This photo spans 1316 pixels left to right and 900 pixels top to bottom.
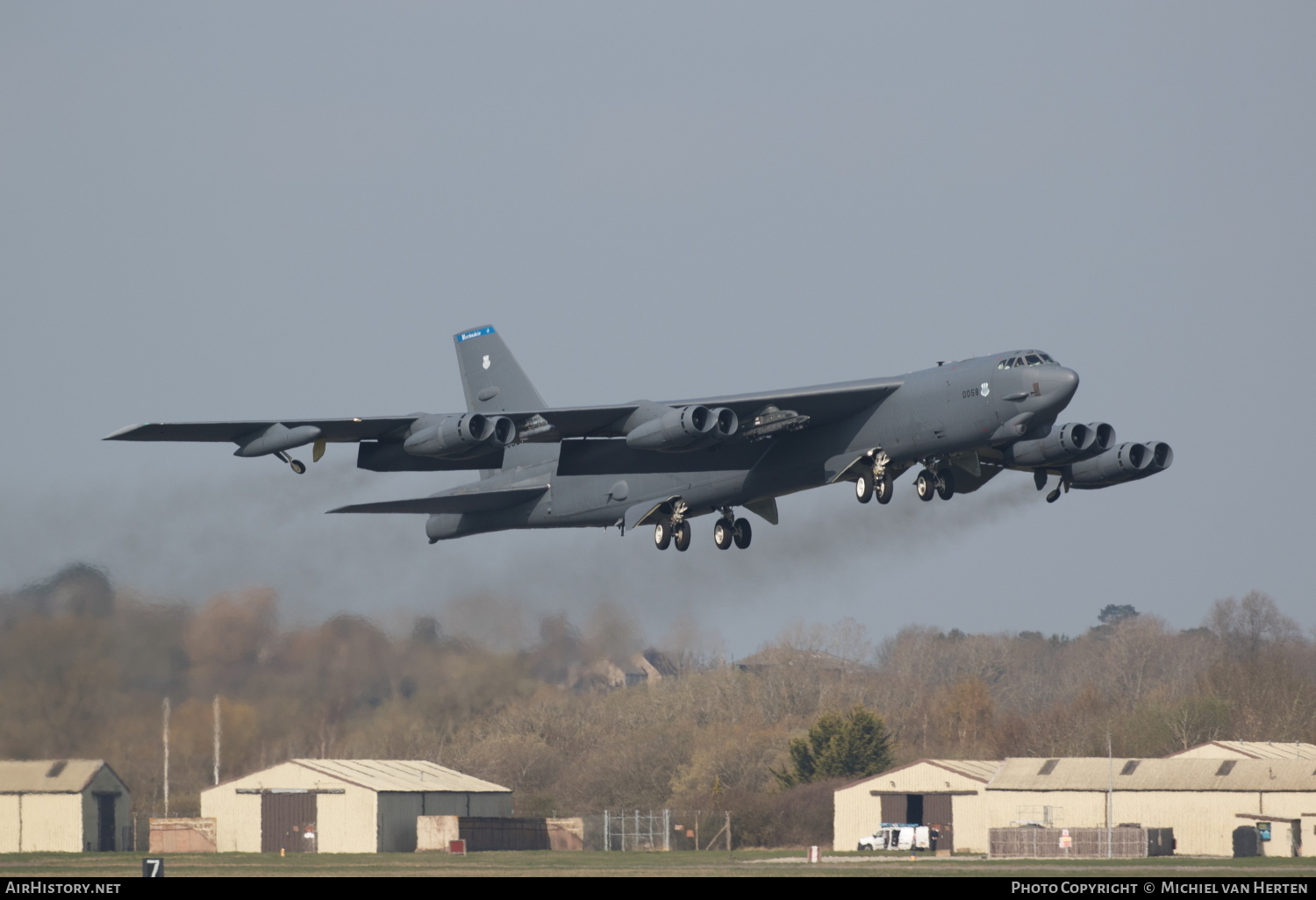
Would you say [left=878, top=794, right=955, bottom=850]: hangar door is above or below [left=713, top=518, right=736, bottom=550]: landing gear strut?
below

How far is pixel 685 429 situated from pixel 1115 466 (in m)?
10.3

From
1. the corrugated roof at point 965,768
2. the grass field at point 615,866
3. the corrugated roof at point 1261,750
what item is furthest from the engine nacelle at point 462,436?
the corrugated roof at point 1261,750

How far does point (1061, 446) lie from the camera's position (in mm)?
35219

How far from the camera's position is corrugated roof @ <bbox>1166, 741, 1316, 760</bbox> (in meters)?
53.8

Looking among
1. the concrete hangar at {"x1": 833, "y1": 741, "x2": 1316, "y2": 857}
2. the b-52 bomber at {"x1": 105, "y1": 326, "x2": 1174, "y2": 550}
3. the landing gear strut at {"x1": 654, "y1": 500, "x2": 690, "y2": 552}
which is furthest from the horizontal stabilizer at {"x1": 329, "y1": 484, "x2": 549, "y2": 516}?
the concrete hangar at {"x1": 833, "y1": 741, "x2": 1316, "y2": 857}

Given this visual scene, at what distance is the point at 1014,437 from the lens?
3234 cm

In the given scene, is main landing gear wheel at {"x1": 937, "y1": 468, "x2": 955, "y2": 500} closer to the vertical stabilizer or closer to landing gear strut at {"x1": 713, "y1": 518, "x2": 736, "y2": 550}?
landing gear strut at {"x1": 713, "y1": 518, "x2": 736, "y2": 550}

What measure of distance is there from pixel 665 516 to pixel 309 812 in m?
19.6

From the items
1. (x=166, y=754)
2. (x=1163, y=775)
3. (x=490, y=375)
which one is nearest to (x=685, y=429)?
(x=490, y=375)

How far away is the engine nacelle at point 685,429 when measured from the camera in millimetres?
32562

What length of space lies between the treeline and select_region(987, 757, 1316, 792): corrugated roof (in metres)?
10.6

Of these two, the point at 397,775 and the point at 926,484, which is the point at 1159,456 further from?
the point at 397,775

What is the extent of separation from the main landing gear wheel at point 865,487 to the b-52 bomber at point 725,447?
0.03 metres

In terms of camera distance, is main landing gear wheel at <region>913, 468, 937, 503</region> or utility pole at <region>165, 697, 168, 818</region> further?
utility pole at <region>165, 697, 168, 818</region>
